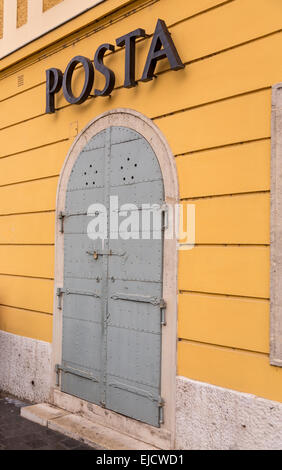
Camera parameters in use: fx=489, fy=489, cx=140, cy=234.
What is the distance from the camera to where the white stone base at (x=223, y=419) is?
371 cm

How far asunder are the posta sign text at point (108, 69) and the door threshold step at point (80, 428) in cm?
350

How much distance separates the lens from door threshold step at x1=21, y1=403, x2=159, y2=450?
461 cm

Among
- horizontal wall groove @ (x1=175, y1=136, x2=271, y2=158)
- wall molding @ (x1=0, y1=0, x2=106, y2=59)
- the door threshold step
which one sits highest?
wall molding @ (x1=0, y1=0, x2=106, y2=59)

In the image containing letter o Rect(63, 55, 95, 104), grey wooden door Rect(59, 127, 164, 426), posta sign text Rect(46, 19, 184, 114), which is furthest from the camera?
letter o Rect(63, 55, 95, 104)

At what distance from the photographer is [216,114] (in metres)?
4.27

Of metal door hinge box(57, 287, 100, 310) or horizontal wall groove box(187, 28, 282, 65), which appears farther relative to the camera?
metal door hinge box(57, 287, 100, 310)

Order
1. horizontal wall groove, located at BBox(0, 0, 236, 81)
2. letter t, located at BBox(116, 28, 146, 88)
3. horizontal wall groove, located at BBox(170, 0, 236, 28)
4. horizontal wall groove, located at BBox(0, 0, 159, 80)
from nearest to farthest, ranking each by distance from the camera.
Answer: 1. horizontal wall groove, located at BBox(170, 0, 236, 28)
2. horizontal wall groove, located at BBox(0, 0, 236, 81)
3. letter t, located at BBox(116, 28, 146, 88)
4. horizontal wall groove, located at BBox(0, 0, 159, 80)

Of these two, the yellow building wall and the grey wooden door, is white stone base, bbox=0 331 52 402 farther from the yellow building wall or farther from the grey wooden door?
the yellow building wall

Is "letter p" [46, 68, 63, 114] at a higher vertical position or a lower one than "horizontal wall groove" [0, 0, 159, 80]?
lower

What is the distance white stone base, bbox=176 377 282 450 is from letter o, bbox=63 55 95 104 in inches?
128

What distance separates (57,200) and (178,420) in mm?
2942

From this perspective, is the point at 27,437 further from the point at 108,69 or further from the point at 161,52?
the point at 161,52

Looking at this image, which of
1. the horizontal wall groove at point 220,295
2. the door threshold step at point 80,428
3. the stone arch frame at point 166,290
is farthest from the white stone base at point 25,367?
the horizontal wall groove at point 220,295

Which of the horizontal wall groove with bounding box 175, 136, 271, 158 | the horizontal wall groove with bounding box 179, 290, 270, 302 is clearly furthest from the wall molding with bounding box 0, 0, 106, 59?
the horizontal wall groove with bounding box 179, 290, 270, 302
